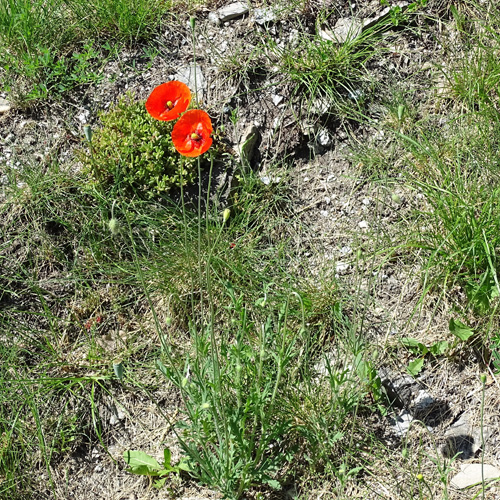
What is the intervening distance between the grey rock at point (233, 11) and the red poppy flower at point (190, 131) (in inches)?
68.3

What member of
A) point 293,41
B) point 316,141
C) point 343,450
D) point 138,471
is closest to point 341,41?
point 293,41

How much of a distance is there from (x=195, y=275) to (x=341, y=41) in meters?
1.71

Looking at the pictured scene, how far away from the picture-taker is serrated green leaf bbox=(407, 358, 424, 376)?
2883 mm

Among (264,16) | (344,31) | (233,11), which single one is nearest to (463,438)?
(344,31)

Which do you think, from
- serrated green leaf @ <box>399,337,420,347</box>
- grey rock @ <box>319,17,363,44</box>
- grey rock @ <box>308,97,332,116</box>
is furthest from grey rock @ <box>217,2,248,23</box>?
serrated green leaf @ <box>399,337,420,347</box>

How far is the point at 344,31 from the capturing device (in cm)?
388

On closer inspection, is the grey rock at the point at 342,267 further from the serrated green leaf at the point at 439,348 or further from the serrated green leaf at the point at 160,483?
the serrated green leaf at the point at 160,483

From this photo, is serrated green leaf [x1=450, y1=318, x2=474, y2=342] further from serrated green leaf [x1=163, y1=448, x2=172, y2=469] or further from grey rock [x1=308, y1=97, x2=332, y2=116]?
grey rock [x1=308, y1=97, x2=332, y2=116]

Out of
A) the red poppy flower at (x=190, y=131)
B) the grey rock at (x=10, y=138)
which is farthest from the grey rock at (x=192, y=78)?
the red poppy flower at (x=190, y=131)

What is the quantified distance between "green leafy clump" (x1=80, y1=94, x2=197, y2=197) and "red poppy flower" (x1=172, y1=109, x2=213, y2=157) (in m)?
0.77

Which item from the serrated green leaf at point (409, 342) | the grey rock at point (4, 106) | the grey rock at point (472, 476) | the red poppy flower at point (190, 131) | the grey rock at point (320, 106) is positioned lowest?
the grey rock at point (472, 476)

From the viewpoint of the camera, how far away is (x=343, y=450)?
275cm

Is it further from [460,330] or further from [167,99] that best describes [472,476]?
[167,99]

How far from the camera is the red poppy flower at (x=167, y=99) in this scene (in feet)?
8.79
